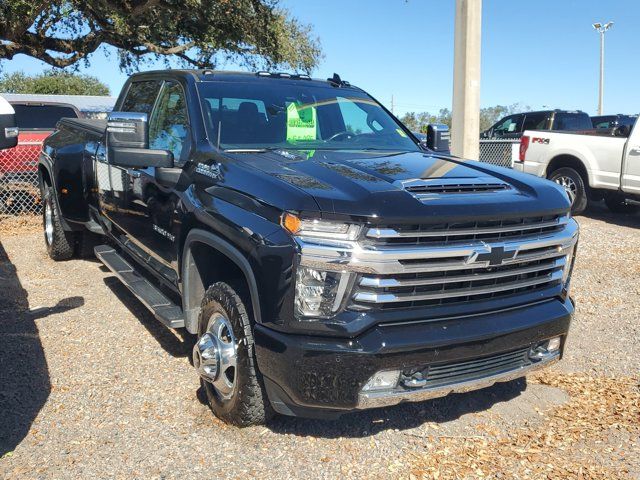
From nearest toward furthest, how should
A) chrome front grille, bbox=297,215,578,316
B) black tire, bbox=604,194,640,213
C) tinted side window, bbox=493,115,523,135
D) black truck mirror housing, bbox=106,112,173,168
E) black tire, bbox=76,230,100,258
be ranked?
chrome front grille, bbox=297,215,578,316
black truck mirror housing, bbox=106,112,173,168
black tire, bbox=76,230,100,258
black tire, bbox=604,194,640,213
tinted side window, bbox=493,115,523,135

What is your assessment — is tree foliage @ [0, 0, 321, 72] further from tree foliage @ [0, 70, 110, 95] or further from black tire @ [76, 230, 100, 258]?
tree foliage @ [0, 70, 110, 95]

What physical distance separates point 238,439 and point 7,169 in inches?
320

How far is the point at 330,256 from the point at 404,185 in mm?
616

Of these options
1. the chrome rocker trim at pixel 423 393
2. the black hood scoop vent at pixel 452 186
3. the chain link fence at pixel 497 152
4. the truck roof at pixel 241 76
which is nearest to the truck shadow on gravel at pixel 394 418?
the chrome rocker trim at pixel 423 393

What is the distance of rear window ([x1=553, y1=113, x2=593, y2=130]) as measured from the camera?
16016 millimetres

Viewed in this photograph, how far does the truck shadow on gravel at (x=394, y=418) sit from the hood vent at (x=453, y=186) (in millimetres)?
1374

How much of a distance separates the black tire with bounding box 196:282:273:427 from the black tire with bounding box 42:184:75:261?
13.7 ft

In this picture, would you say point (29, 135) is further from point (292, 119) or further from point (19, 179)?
point (292, 119)

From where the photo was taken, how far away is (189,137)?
4020 millimetres

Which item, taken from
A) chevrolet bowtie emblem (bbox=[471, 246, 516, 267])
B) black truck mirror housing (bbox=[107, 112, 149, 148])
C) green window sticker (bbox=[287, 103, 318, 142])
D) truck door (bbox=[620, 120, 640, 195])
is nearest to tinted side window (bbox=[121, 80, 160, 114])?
black truck mirror housing (bbox=[107, 112, 149, 148])

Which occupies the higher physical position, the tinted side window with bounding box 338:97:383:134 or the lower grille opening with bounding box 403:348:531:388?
the tinted side window with bounding box 338:97:383:134

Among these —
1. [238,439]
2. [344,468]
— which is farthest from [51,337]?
[344,468]

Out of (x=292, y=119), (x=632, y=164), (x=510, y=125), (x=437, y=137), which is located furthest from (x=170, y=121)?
(x=510, y=125)

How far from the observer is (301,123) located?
14.0 feet
